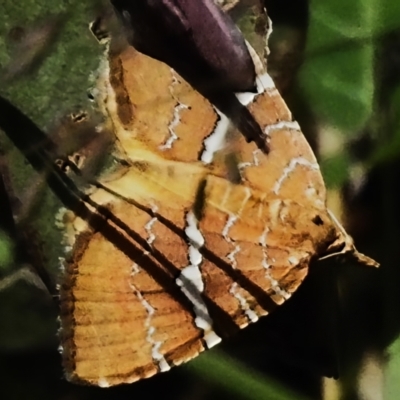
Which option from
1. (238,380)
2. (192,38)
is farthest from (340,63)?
(238,380)

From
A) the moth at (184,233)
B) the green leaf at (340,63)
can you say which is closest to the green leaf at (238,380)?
the moth at (184,233)

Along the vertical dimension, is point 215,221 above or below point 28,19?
below

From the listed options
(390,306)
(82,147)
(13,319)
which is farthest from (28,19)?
(390,306)

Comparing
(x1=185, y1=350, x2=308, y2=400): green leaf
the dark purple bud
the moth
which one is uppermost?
the dark purple bud

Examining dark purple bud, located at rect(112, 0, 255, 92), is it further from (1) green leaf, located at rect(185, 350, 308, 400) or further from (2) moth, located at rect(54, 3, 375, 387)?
(1) green leaf, located at rect(185, 350, 308, 400)

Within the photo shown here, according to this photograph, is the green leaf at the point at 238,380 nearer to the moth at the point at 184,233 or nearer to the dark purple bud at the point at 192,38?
the moth at the point at 184,233

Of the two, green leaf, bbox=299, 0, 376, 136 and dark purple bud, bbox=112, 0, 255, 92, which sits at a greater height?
dark purple bud, bbox=112, 0, 255, 92

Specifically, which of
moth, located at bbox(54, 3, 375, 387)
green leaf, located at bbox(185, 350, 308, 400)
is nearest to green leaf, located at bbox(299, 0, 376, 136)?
moth, located at bbox(54, 3, 375, 387)

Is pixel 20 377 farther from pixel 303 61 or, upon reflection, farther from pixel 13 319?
pixel 303 61
